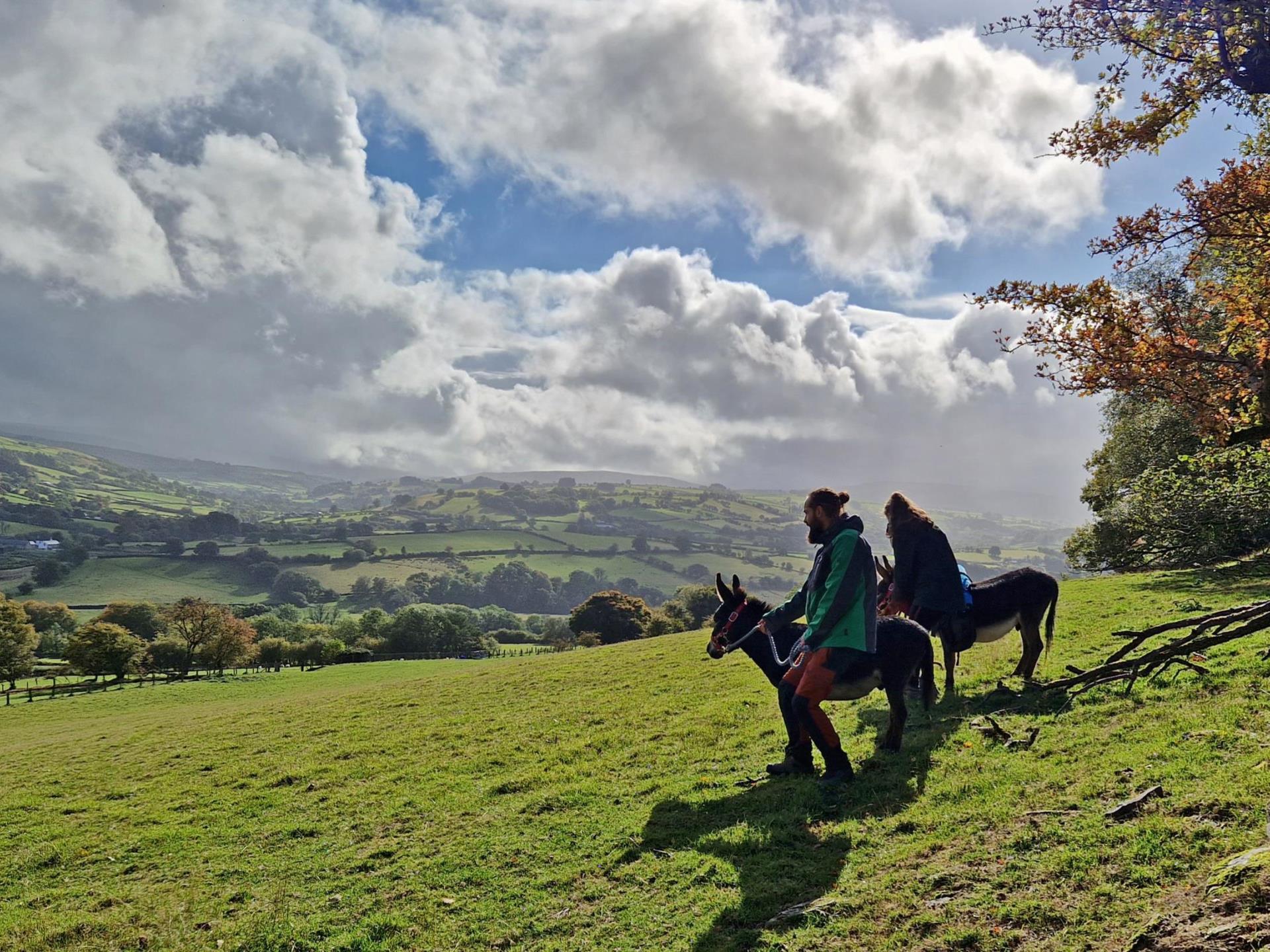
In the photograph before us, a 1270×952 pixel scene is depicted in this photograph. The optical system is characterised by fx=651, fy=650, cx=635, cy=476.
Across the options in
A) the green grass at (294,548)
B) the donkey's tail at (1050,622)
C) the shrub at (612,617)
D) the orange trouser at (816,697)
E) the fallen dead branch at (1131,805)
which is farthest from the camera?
the green grass at (294,548)

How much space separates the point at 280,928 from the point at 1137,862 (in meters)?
8.00

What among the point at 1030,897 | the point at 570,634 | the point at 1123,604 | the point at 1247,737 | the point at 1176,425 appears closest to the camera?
the point at 1030,897

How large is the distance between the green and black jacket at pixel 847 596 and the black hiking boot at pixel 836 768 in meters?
1.28

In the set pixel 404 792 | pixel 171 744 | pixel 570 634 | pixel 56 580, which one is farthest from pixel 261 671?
pixel 56 580

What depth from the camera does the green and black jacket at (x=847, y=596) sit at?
24.8ft

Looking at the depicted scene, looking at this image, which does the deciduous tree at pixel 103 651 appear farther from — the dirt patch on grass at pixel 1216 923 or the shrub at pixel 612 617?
the dirt patch on grass at pixel 1216 923

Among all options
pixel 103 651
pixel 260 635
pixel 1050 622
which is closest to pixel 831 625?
pixel 1050 622

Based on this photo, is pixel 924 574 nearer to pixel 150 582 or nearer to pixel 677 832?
pixel 677 832

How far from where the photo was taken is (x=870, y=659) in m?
7.86

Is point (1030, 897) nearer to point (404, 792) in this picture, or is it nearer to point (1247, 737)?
point (1247, 737)

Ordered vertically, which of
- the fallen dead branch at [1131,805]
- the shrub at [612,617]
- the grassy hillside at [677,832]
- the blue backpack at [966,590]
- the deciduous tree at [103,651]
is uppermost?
the blue backpack at [966,590]

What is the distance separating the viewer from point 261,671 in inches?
2511

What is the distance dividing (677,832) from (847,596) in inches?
132

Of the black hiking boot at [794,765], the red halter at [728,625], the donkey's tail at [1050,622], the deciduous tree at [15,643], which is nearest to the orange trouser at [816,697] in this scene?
the black hiking boot at [794,765]
